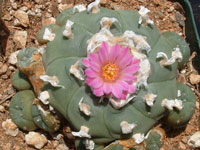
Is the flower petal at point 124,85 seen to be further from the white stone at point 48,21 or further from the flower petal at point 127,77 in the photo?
the white stone at point 48,21

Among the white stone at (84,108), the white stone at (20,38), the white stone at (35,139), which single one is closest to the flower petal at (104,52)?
the white stone at (84,108)

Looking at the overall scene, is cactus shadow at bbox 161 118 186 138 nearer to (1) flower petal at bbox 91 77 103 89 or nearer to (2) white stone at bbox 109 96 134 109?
(2) white stone at bbox 109 96 134 109

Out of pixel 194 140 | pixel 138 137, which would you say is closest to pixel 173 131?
pixel 194 140

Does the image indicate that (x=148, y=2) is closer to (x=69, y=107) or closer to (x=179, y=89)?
(x=179, y=89)

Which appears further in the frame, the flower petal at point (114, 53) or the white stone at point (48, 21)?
the white stone at point (48, 21)

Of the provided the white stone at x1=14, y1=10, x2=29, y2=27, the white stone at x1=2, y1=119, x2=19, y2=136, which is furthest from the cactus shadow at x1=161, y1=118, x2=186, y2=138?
the white stone at x1=14, y1=10, x2=29, y2=27

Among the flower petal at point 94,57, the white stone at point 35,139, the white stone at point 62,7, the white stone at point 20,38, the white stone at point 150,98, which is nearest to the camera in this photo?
the flower petal at point 94,57

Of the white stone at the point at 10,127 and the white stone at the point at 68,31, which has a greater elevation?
the white stone at the point at 68,31

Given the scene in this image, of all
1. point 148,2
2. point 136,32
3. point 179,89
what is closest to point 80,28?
point 136,32
